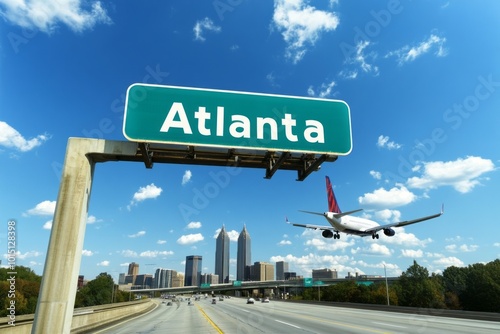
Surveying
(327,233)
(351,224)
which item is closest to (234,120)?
(327,233)

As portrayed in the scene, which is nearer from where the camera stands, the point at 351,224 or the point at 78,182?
the point at 78,182

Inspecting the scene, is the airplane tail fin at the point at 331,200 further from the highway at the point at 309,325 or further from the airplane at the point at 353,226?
the highway at the point at 309,325

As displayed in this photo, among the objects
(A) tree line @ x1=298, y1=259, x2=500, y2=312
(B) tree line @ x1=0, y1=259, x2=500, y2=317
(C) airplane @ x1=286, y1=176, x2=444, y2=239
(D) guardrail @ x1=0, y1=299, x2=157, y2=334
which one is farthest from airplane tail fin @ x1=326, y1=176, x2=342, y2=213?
(A) tree line @ x1=298, y1=259, x2=500, y2=312

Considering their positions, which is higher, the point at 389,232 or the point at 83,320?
the point at 389,232

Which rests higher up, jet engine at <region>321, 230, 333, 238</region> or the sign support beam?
jet engine at <region>321, 230, 333, 238</region>

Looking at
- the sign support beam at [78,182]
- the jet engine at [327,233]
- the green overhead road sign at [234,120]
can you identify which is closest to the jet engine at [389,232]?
the jet engine at [327,233]

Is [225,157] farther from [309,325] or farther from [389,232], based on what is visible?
[389,232]

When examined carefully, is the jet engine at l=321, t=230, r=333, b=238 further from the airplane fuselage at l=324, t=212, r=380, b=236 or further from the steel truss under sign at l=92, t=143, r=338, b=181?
the steel truss under sign at l=92, t=143, r=338, b=181
